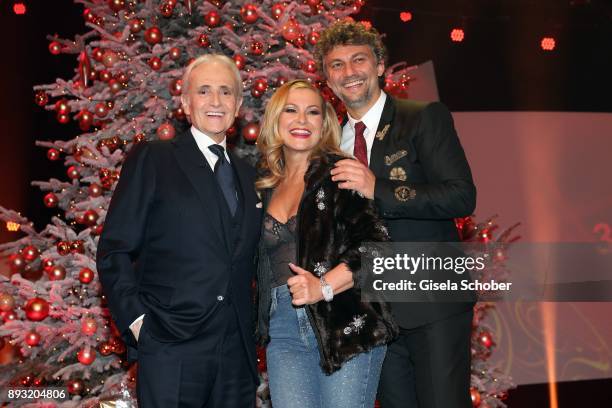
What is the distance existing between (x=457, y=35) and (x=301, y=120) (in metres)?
4.23

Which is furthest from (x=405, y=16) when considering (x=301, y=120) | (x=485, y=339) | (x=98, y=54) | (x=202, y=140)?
(x=202, y=140)

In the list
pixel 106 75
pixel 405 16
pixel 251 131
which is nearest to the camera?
pixel 251 131

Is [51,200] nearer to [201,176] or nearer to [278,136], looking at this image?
[278,136]

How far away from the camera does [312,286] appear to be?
9.04 feet

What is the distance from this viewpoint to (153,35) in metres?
4.39

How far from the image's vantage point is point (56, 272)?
4.32 m

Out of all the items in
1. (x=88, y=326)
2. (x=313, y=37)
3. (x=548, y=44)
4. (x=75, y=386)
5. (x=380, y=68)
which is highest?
(x=548, y=44)

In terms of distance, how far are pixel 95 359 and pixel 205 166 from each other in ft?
6.92

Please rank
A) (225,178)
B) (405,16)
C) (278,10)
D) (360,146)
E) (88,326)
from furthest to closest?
(405,16), (278,10), (88,326), (360,146), (225,178)

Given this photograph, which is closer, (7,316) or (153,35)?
(7,316)

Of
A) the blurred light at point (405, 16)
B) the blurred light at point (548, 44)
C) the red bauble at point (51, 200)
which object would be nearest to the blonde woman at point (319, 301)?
the red bauble at point (51, 200)

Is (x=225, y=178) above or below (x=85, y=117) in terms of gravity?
below

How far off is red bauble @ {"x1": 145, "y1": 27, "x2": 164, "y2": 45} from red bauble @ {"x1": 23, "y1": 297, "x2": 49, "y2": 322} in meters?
1.72

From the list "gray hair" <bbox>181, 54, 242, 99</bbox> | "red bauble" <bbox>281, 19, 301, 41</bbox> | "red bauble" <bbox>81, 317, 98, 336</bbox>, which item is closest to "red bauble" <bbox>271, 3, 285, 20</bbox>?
"red bauble" <bbox>281, 19, 301, 41</bbox>
